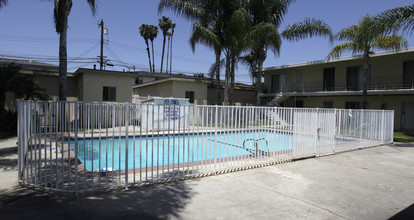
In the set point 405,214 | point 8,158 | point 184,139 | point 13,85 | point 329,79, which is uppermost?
point 329,79

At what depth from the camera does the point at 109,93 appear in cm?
1869

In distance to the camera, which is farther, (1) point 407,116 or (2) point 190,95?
(2) point 190,95

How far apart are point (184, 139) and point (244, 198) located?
1956 millimetres

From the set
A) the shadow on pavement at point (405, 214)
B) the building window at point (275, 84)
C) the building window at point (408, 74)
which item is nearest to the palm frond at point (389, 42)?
the building window at point (408, 74)

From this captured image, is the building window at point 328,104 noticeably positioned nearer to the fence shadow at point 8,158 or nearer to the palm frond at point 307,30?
the palm frond at point 307,30

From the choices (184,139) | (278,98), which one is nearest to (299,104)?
(278,98)

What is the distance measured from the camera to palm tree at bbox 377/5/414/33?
428 inches

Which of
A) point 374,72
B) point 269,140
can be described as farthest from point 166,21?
point 269,140

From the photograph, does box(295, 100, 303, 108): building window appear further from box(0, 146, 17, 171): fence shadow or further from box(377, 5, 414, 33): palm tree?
box(0, 146, 17, 171): fence shadow

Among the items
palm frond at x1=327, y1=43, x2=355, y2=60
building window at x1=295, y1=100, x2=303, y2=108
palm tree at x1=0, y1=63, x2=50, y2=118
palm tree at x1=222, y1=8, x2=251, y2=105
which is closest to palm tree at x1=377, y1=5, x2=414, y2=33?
palm frond at x1=327, y1=43, x2=355, y2=60

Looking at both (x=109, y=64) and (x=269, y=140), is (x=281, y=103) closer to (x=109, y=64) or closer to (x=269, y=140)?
(x=269, y=140)

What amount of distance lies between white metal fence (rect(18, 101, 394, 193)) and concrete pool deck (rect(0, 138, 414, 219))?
40 cm

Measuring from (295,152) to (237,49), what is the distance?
11.7 meters

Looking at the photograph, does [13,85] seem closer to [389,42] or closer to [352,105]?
[389,42]
